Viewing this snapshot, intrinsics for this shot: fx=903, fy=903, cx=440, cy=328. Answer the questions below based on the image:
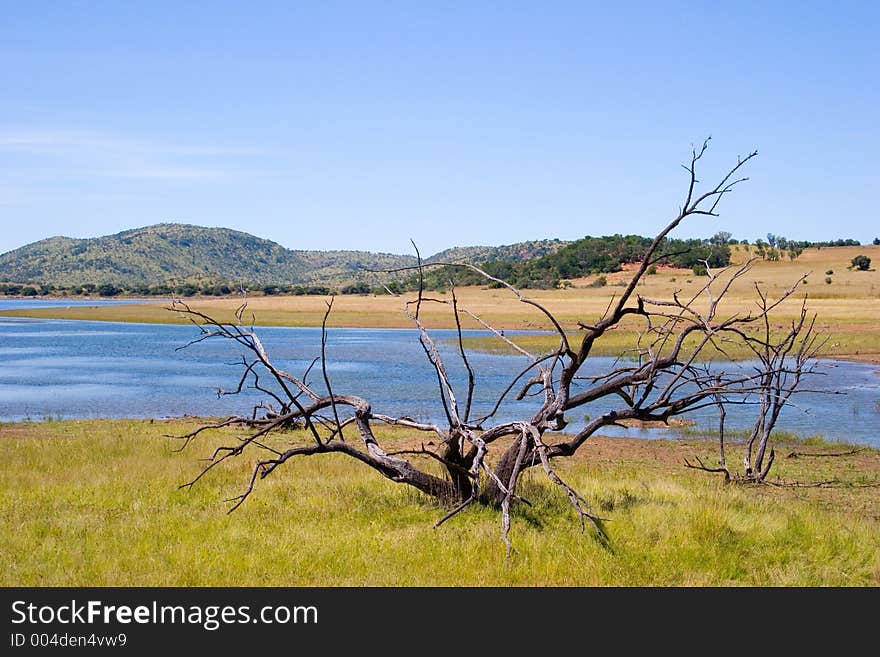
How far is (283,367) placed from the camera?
113 feet

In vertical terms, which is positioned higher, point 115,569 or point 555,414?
point 555,414

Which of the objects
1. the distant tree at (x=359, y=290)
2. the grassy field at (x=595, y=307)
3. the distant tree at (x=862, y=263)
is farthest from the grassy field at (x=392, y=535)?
the distant tree at (x=359, y=290)

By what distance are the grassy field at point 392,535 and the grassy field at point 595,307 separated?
26657mm

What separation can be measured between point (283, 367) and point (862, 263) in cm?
5743

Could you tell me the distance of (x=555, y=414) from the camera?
9.44m

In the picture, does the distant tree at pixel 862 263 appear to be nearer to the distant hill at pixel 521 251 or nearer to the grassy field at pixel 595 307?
the grassy field at pixel 595 307

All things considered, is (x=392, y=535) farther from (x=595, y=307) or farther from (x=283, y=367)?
(x=595, y=307)

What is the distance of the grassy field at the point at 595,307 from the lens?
43031 millimetres

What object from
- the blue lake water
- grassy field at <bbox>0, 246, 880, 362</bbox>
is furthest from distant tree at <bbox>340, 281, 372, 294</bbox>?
the blue lake water

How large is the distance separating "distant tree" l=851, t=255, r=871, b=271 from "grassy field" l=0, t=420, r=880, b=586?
66.7 meters

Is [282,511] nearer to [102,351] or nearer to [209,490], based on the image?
[209,490]

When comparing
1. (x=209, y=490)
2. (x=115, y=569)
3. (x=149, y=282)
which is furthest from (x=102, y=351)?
(x=149, y=282)

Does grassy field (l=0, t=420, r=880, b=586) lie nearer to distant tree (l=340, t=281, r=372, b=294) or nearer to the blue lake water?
the blue lake water
